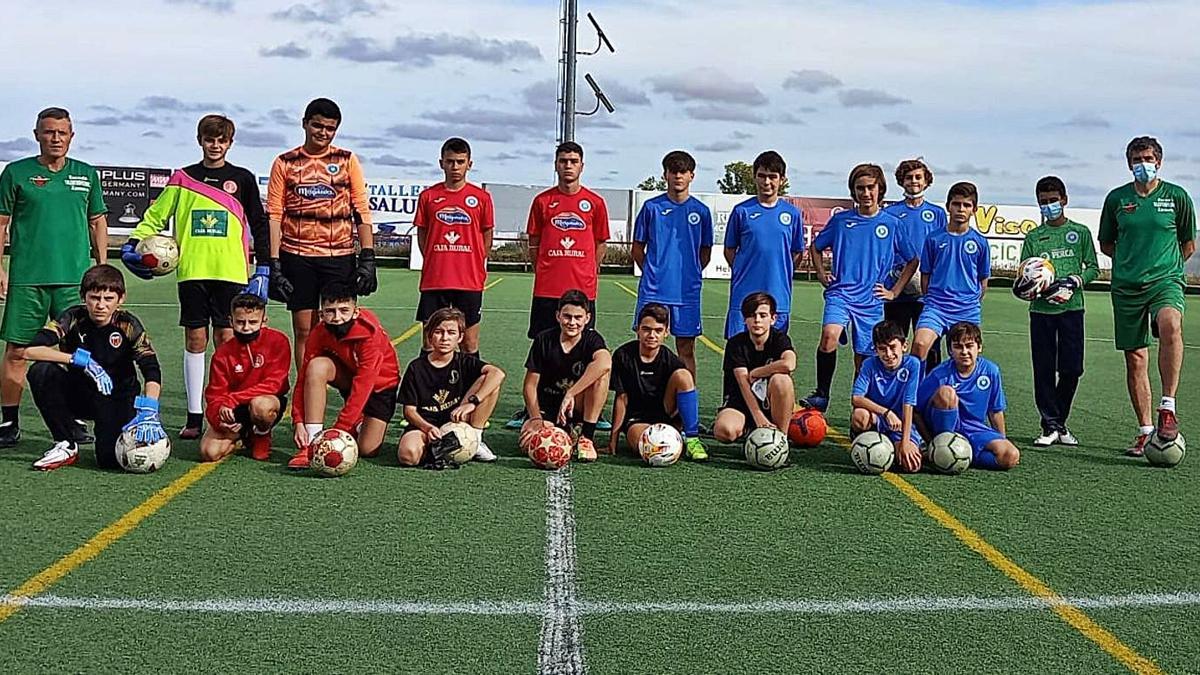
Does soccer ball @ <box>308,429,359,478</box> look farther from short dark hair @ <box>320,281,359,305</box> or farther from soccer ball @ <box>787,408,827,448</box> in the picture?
soccer ball @ <box>787,408,827,448</box>

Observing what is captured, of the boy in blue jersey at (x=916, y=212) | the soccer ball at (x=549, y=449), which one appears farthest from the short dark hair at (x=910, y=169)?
the soccer ball at (x=549, y=449)

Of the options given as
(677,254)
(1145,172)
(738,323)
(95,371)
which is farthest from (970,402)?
(95,371)

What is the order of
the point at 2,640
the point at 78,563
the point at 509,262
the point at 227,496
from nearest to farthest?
the point at 2,640 < the point at 78,563 < the point at 227,496 < the point at 509,262

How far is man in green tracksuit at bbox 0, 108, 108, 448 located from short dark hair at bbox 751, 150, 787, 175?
4.65 m

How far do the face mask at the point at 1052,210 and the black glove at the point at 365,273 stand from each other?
4.77 metres

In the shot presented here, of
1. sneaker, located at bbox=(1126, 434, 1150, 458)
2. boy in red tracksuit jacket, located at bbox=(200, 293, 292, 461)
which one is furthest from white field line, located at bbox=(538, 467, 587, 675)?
sneaker, located at bbox=(1126, 434, 1150, 458)

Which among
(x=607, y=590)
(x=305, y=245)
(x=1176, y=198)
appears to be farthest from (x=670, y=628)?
(x=1176, y=198)

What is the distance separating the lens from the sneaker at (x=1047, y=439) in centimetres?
886

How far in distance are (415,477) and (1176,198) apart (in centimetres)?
541

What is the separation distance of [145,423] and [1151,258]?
6.54 m

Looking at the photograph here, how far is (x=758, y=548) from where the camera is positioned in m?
5.98

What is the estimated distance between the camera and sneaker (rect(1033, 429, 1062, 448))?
29.1 feet

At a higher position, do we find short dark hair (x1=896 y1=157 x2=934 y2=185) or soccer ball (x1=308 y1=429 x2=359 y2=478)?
short dark hair (x1=896 y1=157 x2=934 y2=185)

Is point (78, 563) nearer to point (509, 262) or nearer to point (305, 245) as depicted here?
point (305, 245)
